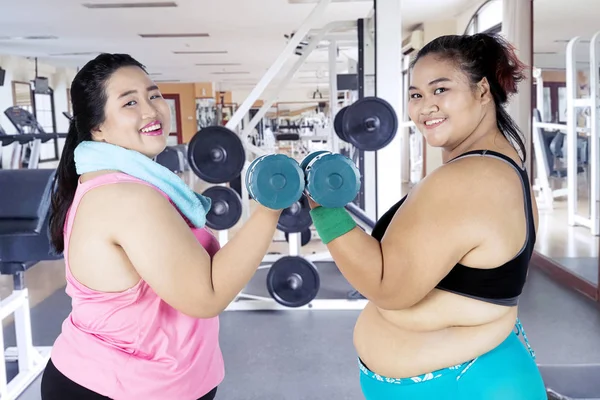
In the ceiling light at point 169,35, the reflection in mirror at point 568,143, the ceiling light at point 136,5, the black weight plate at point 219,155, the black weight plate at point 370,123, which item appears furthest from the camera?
the ceiling light at point 169,35

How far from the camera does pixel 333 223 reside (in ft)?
2.37

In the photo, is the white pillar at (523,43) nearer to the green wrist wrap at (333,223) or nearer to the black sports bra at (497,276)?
the black sports bra at (497,276)

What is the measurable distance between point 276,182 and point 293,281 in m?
2.03

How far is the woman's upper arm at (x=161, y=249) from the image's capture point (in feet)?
2.36

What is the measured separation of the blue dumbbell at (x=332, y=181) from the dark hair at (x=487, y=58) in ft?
0.81

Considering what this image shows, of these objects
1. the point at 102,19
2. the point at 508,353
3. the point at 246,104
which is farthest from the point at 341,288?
the point at 102,19

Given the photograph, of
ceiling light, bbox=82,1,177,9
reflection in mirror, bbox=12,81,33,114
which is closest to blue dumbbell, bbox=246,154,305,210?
ceiling light, bbox=82,1,177,9

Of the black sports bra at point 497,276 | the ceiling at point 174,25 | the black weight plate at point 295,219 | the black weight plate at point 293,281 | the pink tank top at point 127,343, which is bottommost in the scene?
the black weight plate at point 293,281

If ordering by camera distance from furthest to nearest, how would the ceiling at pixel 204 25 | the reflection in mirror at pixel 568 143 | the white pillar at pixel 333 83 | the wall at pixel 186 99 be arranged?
the wall at pixel 186 99
the white pillar at pixel 333 83
the ceiling at pixel 204 25
the reflection in mirror at pixel 568 143

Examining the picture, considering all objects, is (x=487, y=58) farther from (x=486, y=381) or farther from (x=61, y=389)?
(x=61, y=389)

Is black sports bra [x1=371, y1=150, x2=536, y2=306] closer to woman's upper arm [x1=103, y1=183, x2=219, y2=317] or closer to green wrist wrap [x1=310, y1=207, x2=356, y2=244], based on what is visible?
green wrist wrap [x1=310, y1=207, x2=356, y2=244]

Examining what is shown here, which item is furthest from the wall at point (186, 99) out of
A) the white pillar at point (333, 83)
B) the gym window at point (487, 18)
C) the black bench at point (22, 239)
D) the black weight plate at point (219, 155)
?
the black bench at point (22, 239)

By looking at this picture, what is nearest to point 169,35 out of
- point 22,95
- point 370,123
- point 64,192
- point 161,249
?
point 22,95

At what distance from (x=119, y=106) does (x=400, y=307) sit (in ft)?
1.68
